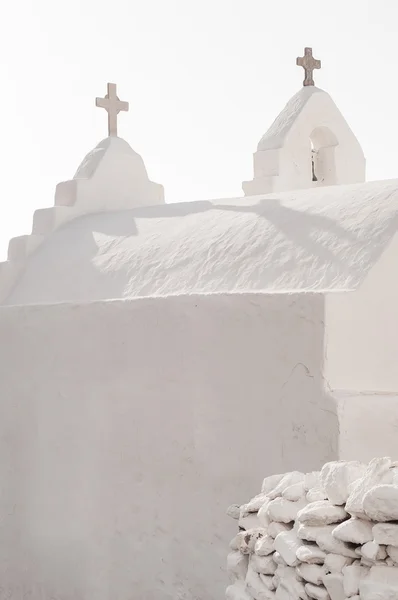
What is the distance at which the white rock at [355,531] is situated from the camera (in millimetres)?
3834

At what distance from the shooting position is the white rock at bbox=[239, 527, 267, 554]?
4.54 m

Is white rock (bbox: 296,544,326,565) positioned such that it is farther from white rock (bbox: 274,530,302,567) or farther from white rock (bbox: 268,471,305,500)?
white rock (bbox: 268,471,305,500)

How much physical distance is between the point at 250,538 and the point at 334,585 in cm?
72

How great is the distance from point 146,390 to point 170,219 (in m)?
1.74

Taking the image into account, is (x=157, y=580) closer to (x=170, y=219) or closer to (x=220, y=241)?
(x=220, y=241)

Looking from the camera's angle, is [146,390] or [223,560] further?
[146,390]

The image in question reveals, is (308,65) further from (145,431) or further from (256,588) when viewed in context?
(256,588)

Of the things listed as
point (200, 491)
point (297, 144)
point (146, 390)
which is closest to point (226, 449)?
point (200, 491)

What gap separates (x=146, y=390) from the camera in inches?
279

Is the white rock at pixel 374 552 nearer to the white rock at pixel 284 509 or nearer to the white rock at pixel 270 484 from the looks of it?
the white rock at pixel 284 509

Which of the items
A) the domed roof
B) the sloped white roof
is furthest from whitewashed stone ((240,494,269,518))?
the domed roof

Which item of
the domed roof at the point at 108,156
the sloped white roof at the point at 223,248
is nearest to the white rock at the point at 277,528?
the sloped white roof at the point at 223,248

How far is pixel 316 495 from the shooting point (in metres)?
4.30

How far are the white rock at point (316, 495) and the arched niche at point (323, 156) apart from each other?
6.55 meters
